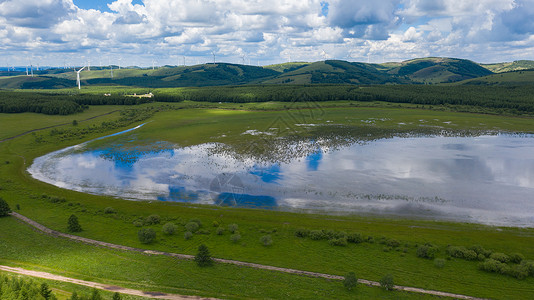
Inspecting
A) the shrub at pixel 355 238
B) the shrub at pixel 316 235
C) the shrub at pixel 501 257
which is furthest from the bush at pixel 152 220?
the shrub at pixel 501 257

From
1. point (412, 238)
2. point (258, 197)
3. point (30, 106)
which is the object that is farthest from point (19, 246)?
point (30, 106)

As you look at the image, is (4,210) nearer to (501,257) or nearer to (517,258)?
(501,257)

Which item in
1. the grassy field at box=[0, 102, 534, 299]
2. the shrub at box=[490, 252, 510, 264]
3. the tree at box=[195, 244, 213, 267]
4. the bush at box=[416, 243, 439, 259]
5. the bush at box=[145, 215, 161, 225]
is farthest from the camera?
the bush at box=[145, 215, 161, 225]

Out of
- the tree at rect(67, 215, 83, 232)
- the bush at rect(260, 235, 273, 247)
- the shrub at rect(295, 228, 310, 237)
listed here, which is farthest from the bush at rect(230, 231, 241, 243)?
the tree at rect(67, 215, 83, 232)

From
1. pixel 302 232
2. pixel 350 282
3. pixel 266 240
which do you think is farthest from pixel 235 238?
pixel 350 282

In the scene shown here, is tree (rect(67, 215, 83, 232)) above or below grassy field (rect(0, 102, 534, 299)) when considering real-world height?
above

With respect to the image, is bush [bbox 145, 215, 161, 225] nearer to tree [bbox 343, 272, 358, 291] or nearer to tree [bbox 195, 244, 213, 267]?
tree [bbox 195, 244, 213, 267]

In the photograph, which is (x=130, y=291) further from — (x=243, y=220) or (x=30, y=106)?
(x=30, y=106)
